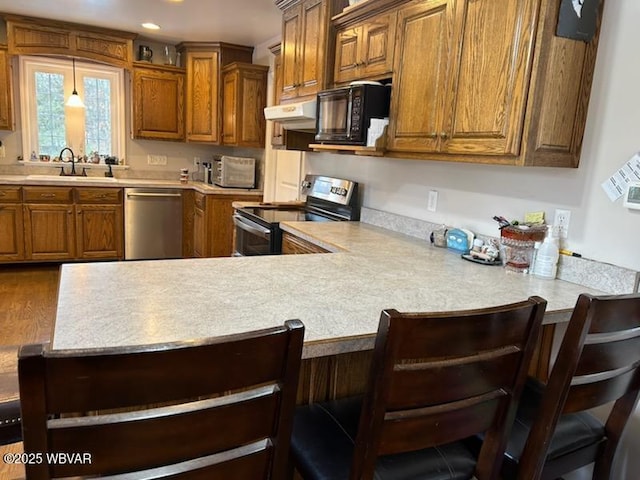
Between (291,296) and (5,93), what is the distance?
472 cm

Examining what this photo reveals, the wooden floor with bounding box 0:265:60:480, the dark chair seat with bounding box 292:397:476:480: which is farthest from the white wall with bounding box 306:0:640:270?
the wooden floor with bounding box 0:265:60:480

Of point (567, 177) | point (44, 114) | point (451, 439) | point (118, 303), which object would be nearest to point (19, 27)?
point (44, 114)

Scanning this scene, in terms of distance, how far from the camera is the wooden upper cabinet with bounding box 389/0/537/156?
1631 millimetres

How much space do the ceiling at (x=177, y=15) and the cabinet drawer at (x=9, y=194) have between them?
1676mm

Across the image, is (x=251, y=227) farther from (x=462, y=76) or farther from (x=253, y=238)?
(x=462, y=76)

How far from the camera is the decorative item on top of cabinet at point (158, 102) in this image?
5.03 meters

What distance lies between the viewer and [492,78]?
172cm

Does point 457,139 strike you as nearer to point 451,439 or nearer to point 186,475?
point 451,439

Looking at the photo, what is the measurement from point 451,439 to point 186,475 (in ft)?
1.83

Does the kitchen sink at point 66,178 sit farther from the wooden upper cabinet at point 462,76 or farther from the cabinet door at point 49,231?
the wooden upper cabinet at point 462,76

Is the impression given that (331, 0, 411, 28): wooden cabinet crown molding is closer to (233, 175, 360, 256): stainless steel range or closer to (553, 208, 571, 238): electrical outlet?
(233, 175, 360, 256): stainless steel range

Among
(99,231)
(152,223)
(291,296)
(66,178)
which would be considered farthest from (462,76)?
(66,178)

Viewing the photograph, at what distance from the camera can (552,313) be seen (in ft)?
4.60

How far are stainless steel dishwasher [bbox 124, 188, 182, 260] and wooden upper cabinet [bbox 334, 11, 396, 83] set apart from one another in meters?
2.83
